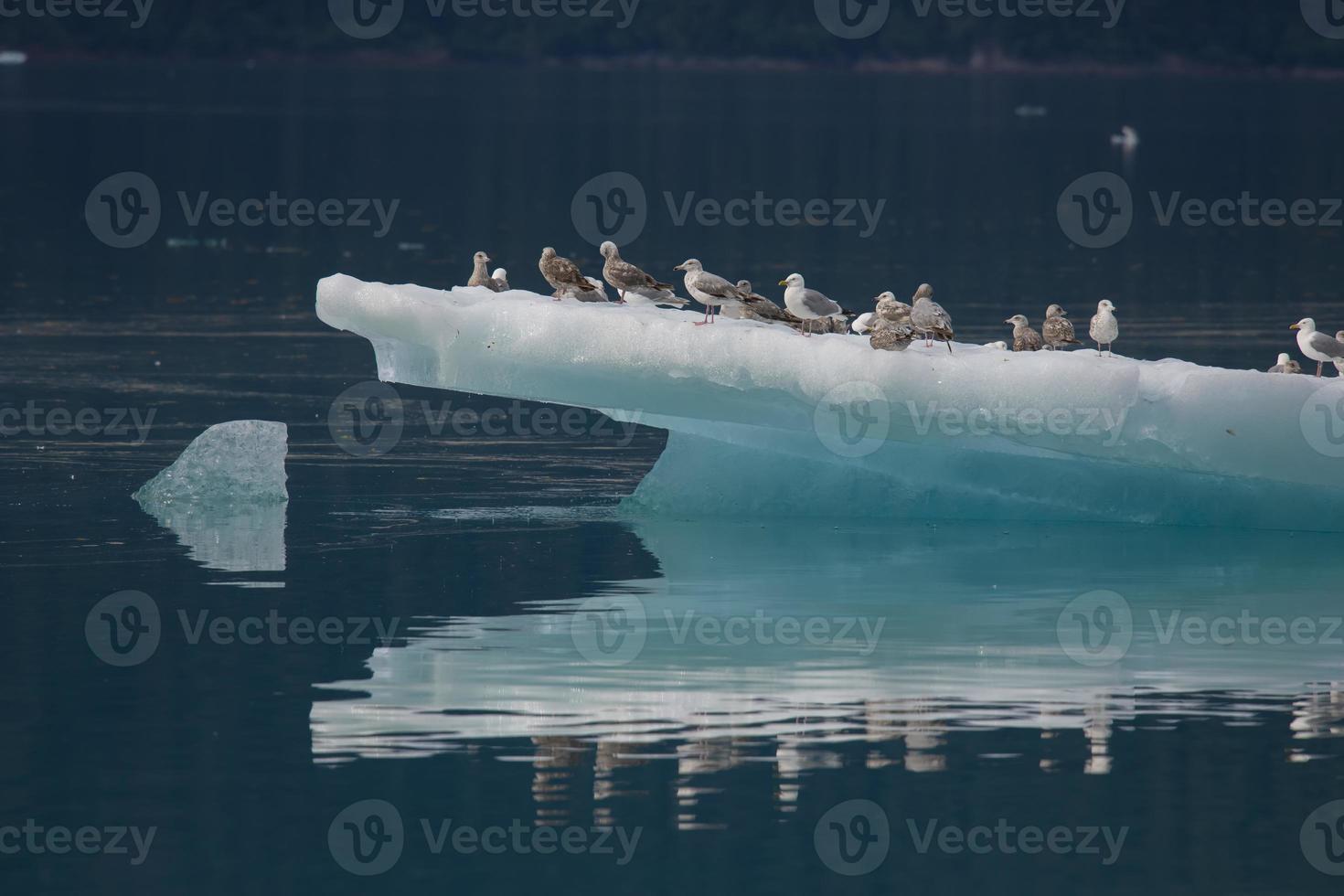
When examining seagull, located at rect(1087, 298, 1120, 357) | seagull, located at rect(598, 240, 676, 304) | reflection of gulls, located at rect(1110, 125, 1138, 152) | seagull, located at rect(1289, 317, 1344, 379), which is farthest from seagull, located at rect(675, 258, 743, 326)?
reflection of gulls, located at rect(1110, 125, 1138, 152)

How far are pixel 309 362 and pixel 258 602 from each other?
1420 centimetres

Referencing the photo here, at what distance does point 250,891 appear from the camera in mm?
11992

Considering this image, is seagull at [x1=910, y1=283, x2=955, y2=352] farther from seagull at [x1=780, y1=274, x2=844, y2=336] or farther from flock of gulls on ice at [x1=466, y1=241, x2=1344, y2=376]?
seagull at [x1=780, y1=274, x2=844, y2=336]

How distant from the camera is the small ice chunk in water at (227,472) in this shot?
21078 millimetres

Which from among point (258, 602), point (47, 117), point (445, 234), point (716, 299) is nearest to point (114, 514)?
point (258, 602)

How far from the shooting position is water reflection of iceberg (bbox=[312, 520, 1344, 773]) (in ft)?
47.7

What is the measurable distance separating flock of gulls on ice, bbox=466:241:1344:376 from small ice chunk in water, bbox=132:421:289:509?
296cm

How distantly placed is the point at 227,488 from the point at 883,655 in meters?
7.77

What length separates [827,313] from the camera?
21.0 m

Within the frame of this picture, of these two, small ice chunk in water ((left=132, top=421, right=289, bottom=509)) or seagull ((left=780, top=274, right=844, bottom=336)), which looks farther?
small ice chunk in water ((left=132, top=421, right=289, bottom=509))

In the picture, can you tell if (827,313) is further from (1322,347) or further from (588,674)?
(588,674)

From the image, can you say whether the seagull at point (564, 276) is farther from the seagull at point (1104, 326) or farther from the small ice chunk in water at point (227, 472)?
the seagull at point (1104, 326)

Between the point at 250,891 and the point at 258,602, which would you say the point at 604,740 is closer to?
the point at 250,891

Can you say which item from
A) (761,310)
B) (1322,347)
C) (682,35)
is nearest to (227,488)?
(761,310)
